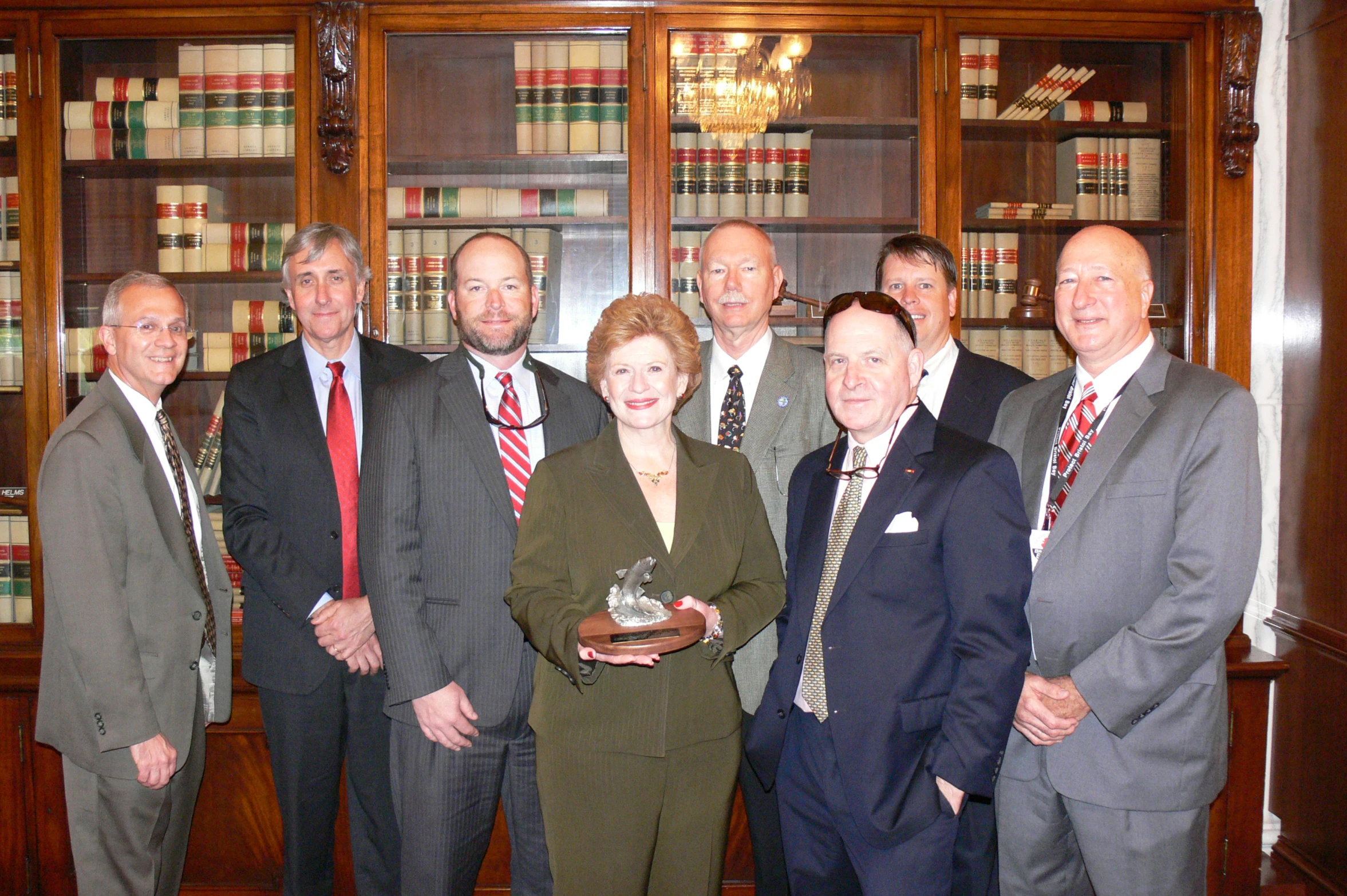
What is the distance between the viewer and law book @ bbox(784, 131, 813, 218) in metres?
3.42

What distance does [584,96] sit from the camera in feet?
10.9

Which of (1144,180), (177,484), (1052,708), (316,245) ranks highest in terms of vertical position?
(1144,180)

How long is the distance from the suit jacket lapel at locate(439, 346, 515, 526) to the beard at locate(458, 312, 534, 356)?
7 cm

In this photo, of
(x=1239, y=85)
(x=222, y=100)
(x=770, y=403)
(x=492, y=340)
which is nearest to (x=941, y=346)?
(x=770, y=403)

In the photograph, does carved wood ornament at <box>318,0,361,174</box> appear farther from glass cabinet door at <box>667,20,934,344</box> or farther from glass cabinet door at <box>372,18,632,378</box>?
glass cabinet door at <box>667,20,934,344</box>

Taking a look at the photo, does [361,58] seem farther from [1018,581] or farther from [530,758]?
[1018,581]

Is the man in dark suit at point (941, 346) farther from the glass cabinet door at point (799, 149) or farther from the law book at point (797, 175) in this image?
the law book at point (797, 175)

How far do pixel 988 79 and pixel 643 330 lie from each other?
81.7 inches

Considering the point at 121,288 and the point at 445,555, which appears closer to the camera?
the point at 445,555

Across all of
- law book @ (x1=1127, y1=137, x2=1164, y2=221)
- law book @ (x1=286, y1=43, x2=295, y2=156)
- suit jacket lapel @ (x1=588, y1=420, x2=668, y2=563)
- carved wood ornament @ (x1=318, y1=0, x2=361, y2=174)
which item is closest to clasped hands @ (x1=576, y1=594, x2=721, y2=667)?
suit jacket lapel @ (x1=588, y1=420, x2=668, y2=563)

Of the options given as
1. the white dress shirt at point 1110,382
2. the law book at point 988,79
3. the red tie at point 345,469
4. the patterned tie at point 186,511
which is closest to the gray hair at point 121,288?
the patterned tie at point 186,511

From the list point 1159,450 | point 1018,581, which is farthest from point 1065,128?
point 1018,581

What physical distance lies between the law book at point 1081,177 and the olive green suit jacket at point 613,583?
2215mm

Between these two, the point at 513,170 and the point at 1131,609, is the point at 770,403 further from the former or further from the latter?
the point at 513,170
